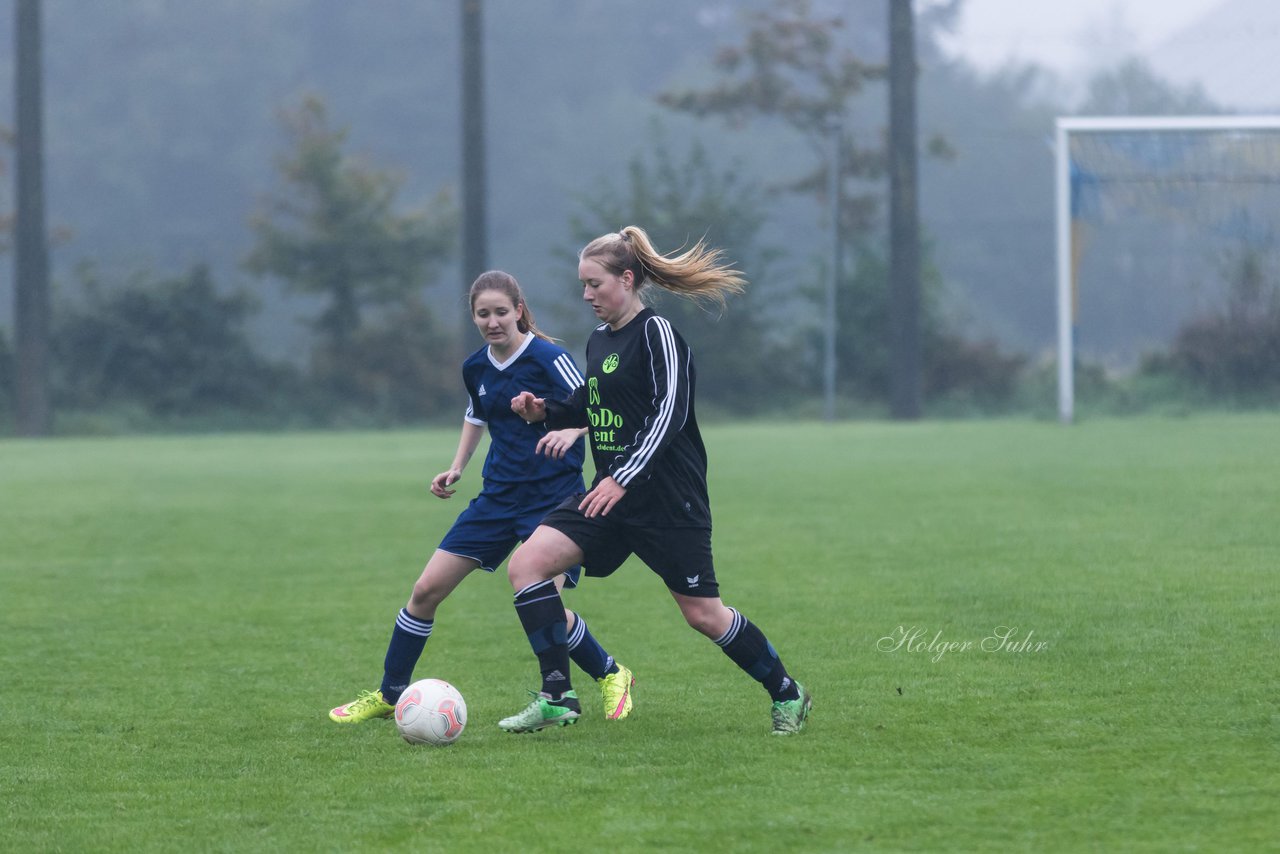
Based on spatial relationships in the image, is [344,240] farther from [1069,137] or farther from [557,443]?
[557,443]

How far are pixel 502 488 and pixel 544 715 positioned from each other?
84 centimetres

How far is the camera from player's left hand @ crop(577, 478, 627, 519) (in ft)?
16.9

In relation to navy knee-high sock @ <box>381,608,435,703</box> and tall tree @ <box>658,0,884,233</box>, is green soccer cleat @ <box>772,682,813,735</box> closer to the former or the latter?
navy knee-high sock @ <box>381,608,435,703</box>

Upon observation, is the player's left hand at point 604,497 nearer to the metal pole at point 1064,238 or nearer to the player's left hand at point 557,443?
the player's left hand at point 557,443

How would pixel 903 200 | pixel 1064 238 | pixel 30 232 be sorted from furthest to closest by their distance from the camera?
pixel 903 200
pixel 30 232
pixel 1064 238

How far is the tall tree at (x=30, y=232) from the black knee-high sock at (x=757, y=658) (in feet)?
86.8

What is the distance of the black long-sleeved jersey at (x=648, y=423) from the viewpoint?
17.0 ft

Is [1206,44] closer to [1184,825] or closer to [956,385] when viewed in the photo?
[956,385]

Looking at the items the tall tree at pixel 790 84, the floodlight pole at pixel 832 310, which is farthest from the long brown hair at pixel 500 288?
the tall tree at pixel 790 84

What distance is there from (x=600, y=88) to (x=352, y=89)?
29.4 ft

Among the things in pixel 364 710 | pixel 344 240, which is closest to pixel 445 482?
pixel 364 710

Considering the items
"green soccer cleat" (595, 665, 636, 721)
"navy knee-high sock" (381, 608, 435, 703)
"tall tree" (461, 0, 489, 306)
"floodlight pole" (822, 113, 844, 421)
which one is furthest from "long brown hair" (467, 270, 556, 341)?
"floodlight pole" (822, 113, 844, 421)

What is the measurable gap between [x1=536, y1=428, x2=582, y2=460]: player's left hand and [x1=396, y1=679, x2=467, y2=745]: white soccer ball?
0.80m

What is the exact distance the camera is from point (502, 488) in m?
5.79
